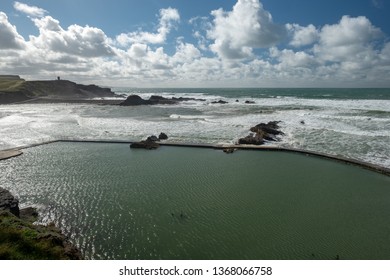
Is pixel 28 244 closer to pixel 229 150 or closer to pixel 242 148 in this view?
pixel 229 150

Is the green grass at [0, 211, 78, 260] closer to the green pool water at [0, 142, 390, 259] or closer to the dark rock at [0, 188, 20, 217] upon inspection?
the green pool water at [0, 142, 390, 259]

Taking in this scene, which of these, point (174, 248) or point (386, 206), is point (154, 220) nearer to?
point (174, 248)

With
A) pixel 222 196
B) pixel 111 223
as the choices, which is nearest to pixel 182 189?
pixel 222 196

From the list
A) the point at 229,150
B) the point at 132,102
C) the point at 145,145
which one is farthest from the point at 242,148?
the point at 132,102

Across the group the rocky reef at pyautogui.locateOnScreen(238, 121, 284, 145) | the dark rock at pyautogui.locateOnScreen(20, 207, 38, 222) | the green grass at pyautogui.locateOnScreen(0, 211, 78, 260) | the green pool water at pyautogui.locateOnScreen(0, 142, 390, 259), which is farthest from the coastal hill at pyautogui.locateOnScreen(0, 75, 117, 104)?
the green grass at pyautogui.locateOnScreen(0, 211, 78, 260)

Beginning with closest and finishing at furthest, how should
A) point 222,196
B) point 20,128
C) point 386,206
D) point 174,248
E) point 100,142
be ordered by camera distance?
point 174,248 < point 386,206 < point 222,196 < point 100,142 < point 20,128

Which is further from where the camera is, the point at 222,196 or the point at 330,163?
the point at 330,163

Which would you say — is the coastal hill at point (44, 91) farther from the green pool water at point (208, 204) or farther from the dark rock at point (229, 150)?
the dark rock at point (229, 150)
